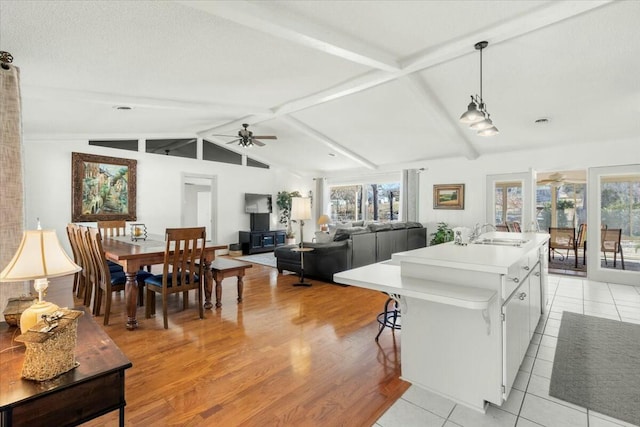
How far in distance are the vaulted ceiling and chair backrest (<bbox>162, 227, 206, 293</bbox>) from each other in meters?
1.70

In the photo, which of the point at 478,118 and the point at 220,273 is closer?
the point at 478,118

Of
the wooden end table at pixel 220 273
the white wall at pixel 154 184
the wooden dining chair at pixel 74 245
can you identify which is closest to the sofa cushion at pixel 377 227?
the wooden end table at pixel 220 273

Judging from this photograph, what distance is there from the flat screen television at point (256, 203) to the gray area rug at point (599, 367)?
7.13m

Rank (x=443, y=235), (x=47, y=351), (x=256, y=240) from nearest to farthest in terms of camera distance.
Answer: (x=47, y=351), (x=443, y=235), (x=256, y=240)

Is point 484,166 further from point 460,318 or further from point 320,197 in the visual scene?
point 460,318

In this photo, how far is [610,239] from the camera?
521 cm

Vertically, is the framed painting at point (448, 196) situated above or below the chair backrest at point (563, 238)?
above

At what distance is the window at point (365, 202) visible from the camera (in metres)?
8.81

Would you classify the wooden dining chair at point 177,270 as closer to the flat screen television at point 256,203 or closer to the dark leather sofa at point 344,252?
the dark leather sofa at point 344,252

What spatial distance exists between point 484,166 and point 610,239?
249 centimetres

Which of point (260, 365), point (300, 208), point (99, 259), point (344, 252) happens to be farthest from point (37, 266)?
point (344, 252)

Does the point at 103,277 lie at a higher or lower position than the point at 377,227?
lower

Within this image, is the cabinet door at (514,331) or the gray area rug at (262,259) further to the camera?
the gray area rug at (262,259)

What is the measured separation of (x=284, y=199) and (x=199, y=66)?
20.5 feet
